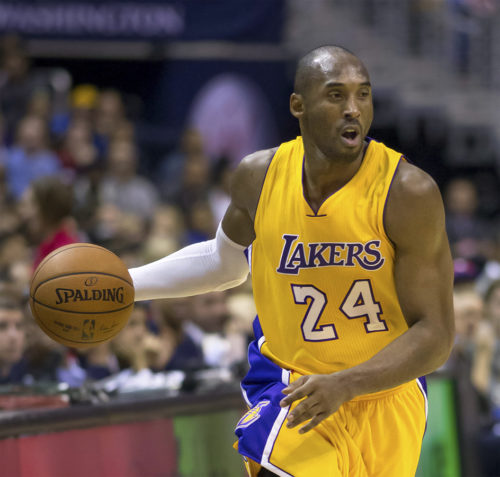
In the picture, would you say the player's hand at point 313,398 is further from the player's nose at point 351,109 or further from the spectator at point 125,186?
the spectator at point 125,186

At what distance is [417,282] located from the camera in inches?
134

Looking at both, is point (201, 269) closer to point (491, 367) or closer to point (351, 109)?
point (351, 109)

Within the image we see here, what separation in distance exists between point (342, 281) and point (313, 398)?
571 millimetres

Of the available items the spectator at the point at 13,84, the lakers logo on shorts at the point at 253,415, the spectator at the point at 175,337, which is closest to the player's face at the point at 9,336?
the spectator at the point at 175,337

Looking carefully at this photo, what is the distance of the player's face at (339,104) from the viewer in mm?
3410

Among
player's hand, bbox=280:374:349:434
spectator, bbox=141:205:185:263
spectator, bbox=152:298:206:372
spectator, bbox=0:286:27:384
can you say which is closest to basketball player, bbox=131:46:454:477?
player's hand, bbox=280:374:349:434

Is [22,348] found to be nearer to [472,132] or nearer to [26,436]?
[26,436]

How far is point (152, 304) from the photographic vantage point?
23.4 ft

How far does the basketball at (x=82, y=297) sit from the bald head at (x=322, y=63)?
0.96 metres

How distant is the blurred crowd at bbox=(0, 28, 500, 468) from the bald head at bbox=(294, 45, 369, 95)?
2004 mm

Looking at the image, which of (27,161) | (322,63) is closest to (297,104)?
(322,63)

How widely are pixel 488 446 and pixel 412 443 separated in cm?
332

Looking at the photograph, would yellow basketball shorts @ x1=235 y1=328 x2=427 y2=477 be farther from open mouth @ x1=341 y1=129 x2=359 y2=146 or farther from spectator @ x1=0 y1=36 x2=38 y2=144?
spectator @ x1=0 y1=36 x2=38 y2=144

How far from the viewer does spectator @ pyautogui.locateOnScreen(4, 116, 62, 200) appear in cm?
924
